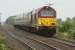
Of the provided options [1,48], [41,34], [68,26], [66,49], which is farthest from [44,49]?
[68,26]

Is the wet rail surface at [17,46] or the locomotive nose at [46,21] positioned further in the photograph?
the locomotive nose at [46,21]

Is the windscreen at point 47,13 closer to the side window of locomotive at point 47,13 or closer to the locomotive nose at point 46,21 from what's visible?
the side window of locomotive at point 47,13

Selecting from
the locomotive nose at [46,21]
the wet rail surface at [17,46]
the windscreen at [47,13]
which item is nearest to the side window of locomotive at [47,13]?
the windscreen at [47,13]

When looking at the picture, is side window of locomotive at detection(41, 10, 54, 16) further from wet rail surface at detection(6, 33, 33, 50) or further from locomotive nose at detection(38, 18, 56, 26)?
wet rail surface at detection(6, 33, 33, 50)

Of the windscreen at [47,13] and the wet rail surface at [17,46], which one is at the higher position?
the windscreen at [47,13]

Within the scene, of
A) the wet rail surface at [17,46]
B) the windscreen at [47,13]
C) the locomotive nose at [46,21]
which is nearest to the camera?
the wet rail surface at [17,46]

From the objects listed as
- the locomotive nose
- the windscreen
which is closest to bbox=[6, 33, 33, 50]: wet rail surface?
the locomotive nose

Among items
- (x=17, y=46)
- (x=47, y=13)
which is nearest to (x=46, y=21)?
(x=47, y=13)

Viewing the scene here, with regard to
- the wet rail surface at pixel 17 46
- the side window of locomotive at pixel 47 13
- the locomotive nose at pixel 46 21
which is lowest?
the wet rail surface at pixel 17 46

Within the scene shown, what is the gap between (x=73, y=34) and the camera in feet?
108

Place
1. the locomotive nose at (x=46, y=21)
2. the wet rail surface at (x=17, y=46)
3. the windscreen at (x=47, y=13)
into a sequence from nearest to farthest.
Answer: the wet rail surface at (x=17, y=46) < the locomotive nose at (x=46, y=21) < the windscreen at (x=47, y=13)

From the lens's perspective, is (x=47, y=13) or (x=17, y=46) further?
(x=47, y=13)

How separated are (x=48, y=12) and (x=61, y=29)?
9.39m

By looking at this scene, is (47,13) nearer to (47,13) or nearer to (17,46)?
(47,13)
